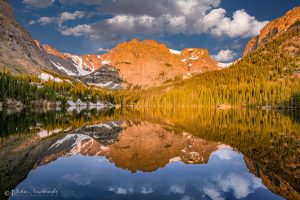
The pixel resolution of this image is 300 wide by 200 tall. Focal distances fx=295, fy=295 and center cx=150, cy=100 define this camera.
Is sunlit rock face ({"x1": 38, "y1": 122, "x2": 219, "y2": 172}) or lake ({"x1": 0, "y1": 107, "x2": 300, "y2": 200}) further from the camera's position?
sunlit rock face ({"x1": 38, "y1": 122, "x2": 219, "y2": 172})

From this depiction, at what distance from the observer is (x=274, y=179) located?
16281 millimetres

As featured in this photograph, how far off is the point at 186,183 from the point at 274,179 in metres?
4.84

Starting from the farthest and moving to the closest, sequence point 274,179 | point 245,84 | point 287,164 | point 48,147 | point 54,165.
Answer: point 245,84 → point 48,147 → point 54,165 → point 287,164 → point 274,179

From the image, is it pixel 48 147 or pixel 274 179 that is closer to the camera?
pixel 274 179

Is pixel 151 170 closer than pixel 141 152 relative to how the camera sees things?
Yes

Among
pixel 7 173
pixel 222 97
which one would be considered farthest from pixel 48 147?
pixel 222 97

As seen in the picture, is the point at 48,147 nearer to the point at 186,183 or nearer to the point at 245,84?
the point at 186,183

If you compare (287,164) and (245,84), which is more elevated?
(245,84)

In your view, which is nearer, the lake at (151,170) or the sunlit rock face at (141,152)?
the lake at (151,170)

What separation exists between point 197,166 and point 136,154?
5696 millimetres

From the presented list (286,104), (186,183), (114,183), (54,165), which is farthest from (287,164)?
(286,104)

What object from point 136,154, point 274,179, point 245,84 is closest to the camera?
point 274,179

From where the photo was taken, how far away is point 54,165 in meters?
20.7

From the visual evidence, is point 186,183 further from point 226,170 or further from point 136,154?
point 136,154
